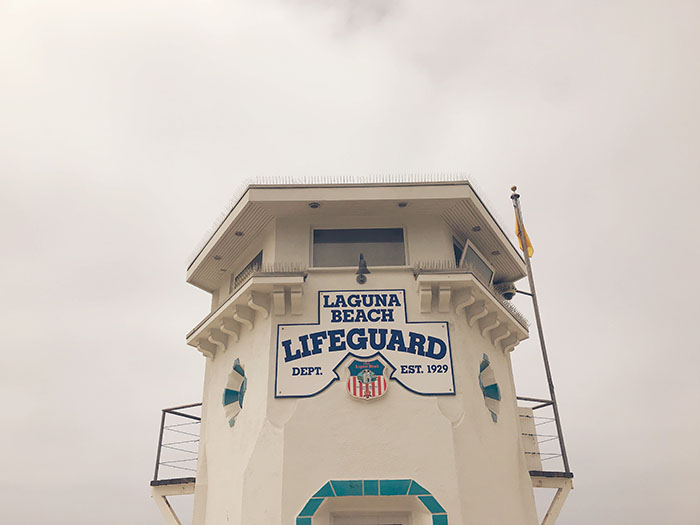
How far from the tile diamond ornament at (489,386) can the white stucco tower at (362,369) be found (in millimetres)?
43

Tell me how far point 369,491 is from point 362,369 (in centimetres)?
307

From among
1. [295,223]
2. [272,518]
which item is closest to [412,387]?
[272,518]

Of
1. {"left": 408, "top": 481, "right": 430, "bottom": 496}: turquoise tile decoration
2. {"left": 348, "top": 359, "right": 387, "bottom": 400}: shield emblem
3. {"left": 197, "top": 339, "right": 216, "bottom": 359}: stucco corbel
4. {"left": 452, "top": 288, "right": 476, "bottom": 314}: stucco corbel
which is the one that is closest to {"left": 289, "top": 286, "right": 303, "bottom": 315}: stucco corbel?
{"left": 348, "top": 359, "right": 387, "bottom": 400}: shield emblem

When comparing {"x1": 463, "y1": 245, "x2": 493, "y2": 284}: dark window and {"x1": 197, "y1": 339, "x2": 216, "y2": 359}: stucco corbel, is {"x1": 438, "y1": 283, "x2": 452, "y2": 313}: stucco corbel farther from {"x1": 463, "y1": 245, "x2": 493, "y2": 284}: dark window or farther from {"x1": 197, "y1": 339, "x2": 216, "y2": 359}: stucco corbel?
{"x1": 197, "y1": 339, "x2": 216, "y2": 359}: stucco corbel

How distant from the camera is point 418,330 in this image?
16.2 m

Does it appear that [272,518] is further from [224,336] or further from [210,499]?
[224,336]

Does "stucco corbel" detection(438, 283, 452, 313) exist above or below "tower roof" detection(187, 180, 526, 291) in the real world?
below

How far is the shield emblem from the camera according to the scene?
15.3 metres

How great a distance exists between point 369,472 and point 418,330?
158 inches

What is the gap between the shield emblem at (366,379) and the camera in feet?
50.1

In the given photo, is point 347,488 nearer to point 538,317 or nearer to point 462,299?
point 462,299

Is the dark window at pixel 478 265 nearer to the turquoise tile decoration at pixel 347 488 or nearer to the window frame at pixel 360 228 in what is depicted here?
the window frame at pixel 360 228

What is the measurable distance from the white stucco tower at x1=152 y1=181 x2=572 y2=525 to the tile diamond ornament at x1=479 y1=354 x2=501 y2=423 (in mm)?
43

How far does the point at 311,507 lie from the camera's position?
14.2m
